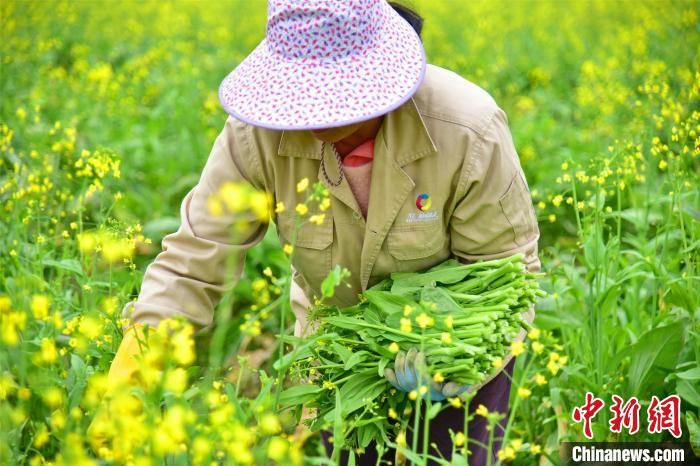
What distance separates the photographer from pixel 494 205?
215 centimetres

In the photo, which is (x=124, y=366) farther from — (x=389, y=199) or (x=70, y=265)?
(x=389, y=199)

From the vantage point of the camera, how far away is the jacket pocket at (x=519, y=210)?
2.16 m

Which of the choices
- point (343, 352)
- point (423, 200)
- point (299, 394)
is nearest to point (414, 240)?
point (423, 200)

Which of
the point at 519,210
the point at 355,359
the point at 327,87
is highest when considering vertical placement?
the point at 327,87

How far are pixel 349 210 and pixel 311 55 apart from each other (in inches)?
20.0

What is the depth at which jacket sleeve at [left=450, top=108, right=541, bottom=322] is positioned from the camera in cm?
210

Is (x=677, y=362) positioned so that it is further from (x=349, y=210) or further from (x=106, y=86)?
(x=106, y=86)

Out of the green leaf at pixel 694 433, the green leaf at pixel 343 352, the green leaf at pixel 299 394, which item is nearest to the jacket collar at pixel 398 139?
the green leaf at pixel 343 352

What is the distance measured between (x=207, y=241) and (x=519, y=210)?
80 cm

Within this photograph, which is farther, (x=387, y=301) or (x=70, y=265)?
(x=70, y=265)

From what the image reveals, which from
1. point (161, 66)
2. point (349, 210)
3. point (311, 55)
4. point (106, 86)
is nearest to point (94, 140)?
→ point (106, 86)

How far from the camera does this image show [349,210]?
220cm

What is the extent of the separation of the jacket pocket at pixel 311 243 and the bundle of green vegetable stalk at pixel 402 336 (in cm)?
14

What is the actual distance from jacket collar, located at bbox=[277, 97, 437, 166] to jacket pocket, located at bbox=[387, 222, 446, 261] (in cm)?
18
